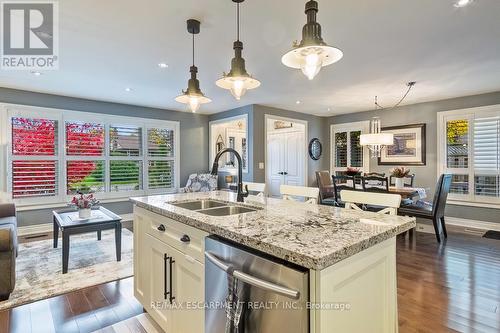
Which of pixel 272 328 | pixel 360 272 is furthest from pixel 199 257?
pixel 360 272

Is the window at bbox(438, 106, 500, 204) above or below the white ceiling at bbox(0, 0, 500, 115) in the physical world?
below

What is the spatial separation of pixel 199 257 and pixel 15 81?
14.6 ft

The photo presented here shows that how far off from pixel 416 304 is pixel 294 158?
15.6 ft

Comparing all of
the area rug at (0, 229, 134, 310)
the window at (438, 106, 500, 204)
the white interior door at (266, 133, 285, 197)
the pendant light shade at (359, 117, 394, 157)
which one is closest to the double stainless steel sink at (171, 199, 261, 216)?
the area rug at (0, 229, 134, 310)

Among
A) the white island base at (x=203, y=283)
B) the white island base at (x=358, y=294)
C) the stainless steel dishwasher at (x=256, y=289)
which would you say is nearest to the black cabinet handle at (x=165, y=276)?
the white island base at (x=203, y=283)

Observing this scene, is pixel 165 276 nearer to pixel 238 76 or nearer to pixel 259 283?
pixel 259 283

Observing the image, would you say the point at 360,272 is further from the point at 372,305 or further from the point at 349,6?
the point at 349,6

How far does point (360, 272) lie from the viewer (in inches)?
44.3

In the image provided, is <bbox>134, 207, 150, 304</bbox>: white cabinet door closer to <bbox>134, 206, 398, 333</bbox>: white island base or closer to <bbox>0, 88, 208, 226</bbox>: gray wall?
<bbox>134, 206, 398, 333</bbox>: white island base

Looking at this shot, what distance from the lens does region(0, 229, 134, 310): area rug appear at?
2.53 metres

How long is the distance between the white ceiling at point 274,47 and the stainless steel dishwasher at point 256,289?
1855mm

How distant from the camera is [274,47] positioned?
2.80 metres

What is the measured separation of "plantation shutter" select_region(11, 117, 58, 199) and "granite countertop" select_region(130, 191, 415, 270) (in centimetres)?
402

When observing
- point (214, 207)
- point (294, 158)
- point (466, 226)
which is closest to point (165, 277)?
point (214, 207)
